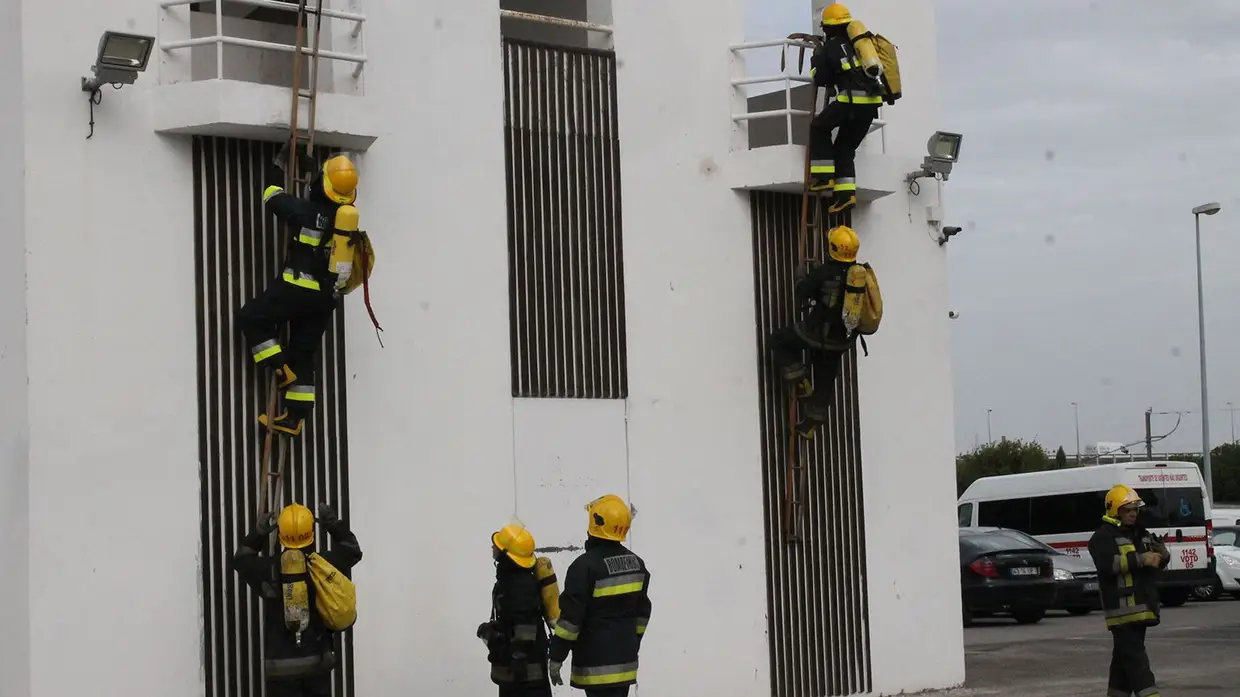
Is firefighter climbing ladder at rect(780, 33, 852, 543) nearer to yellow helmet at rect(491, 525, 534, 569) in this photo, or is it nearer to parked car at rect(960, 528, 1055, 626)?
yellow helmet at rect(491, 525, 534, 569)

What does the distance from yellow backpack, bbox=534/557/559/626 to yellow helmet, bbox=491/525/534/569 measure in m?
0.16

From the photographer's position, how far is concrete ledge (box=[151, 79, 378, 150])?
35.2ft

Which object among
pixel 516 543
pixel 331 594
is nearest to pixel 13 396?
pixel 331 594

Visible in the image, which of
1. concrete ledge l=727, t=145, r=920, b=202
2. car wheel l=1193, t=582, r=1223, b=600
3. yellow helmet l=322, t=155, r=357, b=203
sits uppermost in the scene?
concrete ledge l=727, t=145, r=920, b=202

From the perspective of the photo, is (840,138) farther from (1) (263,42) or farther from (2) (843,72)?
(1) (263,42)

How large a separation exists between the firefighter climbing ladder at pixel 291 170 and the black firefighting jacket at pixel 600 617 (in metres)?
2.66

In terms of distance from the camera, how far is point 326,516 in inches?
412

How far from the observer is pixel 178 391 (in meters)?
10.8

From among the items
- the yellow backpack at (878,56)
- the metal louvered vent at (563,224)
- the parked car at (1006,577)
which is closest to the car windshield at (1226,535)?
the parked car at (1006,577)

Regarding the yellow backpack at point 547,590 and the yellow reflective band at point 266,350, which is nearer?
the yellow backpack at point 547,590

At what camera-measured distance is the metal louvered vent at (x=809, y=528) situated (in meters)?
13.8

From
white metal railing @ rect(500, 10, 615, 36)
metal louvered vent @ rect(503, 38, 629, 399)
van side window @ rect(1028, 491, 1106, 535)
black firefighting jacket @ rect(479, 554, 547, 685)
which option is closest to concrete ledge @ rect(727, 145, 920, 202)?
metal louvered vent @ rect(503, 38, 629, 399)

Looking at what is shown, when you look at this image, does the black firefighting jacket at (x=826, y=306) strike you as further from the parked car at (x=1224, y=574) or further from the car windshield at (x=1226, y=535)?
the car windshield at (x=1226, y=535)

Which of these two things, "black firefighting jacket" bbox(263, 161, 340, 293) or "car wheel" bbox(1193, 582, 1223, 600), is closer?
"black firefighting jacket" bbox(263, 161, 340, 293)
